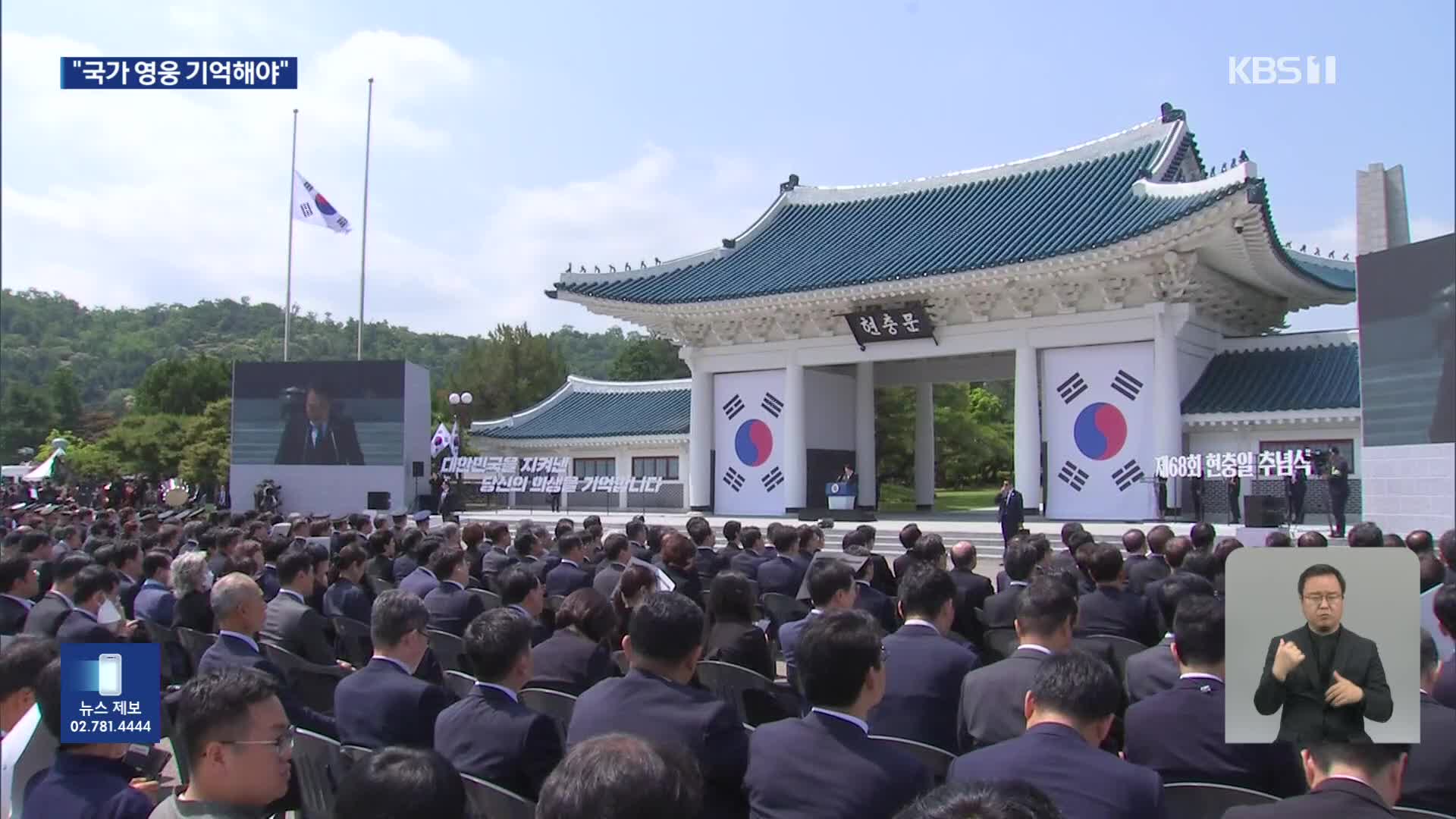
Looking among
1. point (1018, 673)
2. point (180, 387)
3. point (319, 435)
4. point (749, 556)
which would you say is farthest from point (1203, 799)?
point (180, 387)

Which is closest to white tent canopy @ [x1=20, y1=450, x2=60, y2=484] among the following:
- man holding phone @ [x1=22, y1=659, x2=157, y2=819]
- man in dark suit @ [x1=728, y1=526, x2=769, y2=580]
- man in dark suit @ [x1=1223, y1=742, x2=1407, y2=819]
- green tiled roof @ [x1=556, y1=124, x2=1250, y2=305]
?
green tiled roof @ [x1=556, y1=124, x2=1250, y2=305]

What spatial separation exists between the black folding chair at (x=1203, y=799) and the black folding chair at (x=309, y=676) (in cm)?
382

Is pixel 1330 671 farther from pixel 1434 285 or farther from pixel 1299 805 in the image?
pixel 1434 285

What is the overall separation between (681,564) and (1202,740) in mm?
4254

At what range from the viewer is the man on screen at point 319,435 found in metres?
24.0

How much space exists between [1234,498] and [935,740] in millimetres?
14944

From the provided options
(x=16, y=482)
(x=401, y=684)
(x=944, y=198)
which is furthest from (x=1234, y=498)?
(x=16, y=482)

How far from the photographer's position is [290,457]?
24.3 meters

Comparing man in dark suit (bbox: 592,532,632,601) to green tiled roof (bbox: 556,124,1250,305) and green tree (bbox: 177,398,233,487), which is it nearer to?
green tiled roof (bbox: 556,124,1250,305)

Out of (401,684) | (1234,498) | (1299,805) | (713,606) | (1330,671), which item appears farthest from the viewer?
(1234,498)

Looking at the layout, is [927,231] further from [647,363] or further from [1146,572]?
[647,363]

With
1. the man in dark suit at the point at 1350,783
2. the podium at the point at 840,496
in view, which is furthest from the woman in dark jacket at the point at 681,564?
the podium at the point at 840,496

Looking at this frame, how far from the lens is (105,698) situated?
2.88m

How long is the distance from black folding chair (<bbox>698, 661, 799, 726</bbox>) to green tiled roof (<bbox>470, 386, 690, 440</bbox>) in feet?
68.9
